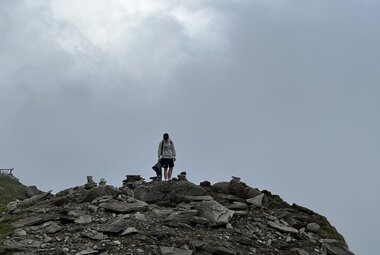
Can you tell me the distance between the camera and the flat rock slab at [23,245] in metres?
15.2

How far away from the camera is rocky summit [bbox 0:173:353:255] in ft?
51.8

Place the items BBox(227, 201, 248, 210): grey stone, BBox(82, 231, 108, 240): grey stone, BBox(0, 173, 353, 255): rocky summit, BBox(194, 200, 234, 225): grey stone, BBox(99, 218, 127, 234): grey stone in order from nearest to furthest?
BBox(0, 173, 353, 255): rocky summit
BBox(82, 231, 108, 240): grey stone
BBox(99, 218, 127, 234): grey stone
BBox(194, 200, 234, 225): grey stone
BBox(227, 201, 248, 210): grey stone

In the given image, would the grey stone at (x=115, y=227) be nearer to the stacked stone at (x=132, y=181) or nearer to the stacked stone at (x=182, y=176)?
the stacked stone at (x=182, y=176)

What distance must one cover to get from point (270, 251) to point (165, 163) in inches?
284

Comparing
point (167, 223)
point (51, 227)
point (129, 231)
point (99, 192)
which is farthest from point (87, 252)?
point (99, 192)

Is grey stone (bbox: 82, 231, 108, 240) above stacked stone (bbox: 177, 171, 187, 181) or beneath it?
beneath

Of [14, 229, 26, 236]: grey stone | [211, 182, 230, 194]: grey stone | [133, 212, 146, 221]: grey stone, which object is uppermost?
[211, 182, 230, 194]: grey stone

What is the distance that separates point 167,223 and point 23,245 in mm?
5051

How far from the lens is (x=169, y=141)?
2225 cm

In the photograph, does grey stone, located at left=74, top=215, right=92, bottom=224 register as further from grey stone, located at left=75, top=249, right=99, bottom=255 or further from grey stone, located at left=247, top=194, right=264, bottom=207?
grey stone, located at left=247, top=194, right=264, bottom=207

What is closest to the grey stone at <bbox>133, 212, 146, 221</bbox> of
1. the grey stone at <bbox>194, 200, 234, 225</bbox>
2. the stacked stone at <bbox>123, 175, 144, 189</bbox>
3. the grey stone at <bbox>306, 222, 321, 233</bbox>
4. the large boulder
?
the grey stone at <bbox>194, 200, 234, 225</bbox>

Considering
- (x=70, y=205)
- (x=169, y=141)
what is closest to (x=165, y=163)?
(x=169, y=141)

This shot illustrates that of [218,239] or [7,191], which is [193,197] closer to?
[218,239]

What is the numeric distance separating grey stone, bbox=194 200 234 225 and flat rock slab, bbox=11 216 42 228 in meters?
6.19
